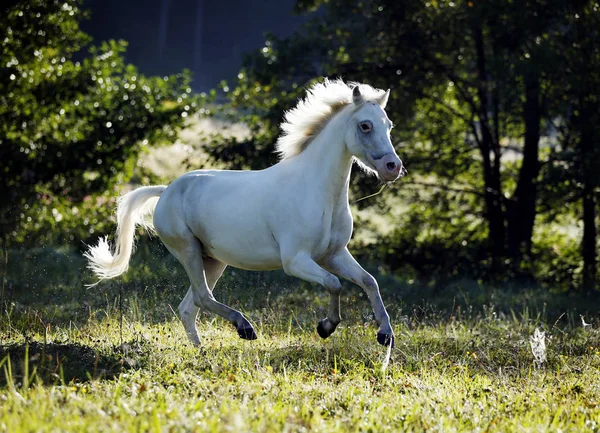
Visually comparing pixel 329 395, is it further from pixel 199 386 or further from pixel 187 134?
pixel 187 134

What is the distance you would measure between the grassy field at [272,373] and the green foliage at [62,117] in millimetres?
5733

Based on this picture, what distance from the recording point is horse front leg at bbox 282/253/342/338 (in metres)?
6.46

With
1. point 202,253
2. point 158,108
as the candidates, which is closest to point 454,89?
point 158,108

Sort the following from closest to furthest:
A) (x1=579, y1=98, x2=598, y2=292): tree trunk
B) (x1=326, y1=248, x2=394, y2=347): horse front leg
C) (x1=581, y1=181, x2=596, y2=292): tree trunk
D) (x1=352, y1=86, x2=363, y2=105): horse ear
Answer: (x1=326, y1=248, x2=394, y2=347): horse front leg < (x1=352, y1=86, x2=363, y2=105): horse ear < (x1=579, y1=98, x2=598, y2=292): tree trunk < (x1=581, y1=181, x2=596, y2=292): tree trunk

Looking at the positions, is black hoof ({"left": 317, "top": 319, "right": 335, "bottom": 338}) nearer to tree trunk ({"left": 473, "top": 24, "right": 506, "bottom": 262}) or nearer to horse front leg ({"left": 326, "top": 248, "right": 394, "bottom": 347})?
horse front leg ({"left": 326, "top": 248, "right": 394, "bottom": 347})

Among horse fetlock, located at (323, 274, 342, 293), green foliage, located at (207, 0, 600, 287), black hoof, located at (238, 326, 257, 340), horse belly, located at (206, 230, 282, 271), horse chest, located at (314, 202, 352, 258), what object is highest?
green foliage, located at (207, 0, 600, 287)

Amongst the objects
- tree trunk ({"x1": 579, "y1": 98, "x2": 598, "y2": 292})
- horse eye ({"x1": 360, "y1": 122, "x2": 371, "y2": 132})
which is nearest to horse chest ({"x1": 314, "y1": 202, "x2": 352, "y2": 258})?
horse eye ({"x1": 360, "y1": 122, "x2": 371, "y2": 132})

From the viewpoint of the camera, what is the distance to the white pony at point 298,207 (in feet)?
21.5

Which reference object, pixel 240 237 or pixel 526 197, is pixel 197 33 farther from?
pixel 240 237

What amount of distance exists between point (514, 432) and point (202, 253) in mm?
3697

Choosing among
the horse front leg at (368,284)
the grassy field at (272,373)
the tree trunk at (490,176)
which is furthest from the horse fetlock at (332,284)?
the tree trunk at (490,176)

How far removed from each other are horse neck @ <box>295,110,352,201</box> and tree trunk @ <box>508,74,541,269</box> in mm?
8233

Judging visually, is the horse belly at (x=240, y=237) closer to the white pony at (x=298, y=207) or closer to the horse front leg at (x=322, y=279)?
the white pony at (x=298, y=207)

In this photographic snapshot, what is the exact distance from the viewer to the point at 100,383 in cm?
546
